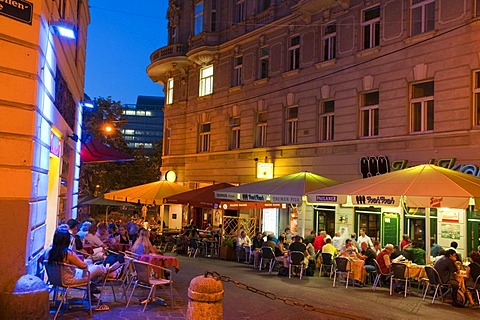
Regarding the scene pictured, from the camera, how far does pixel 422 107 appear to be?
17.0 metres

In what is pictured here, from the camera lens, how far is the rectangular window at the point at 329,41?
2073 cm

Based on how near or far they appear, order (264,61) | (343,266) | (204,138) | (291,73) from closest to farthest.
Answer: (343,266)
(291,73)
(264,61)
(204,138)

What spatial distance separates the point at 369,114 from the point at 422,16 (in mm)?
3953

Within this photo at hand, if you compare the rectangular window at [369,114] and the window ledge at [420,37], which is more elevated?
the window ledge at [420,37]

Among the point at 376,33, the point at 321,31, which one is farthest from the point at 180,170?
the point at 376,33

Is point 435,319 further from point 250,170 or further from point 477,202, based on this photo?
point 250,170

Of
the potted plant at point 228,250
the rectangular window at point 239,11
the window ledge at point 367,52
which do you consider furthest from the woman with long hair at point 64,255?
the rectangular window at point 239,11

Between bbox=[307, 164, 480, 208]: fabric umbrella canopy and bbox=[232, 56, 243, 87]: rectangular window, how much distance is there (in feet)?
45.2

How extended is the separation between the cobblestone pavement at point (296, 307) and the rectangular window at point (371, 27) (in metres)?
9.37

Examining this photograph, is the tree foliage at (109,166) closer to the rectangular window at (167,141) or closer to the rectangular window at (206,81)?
the rectangular window at (167,141)

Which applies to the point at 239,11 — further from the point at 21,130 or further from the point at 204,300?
the point at 204,300

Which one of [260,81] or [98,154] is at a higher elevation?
[260,81]

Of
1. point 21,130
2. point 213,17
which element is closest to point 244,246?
point 21,130

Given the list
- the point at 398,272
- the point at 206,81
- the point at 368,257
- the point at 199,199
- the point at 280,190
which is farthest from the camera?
the point at 206,81
